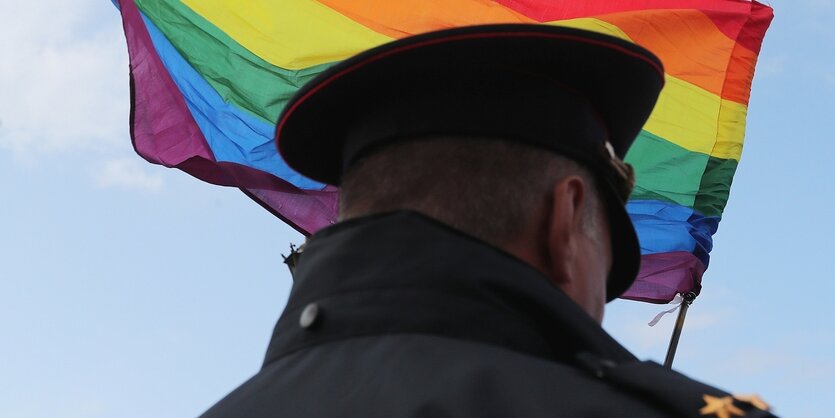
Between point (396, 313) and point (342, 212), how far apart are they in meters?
0.39

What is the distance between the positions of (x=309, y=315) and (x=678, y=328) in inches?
222

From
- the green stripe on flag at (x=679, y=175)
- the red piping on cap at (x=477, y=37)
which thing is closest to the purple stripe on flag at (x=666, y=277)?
the green stripe on flag at (x=679, y=175)

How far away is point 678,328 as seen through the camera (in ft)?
24.7

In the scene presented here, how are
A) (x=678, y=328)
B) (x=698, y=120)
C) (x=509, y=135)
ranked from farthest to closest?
(x=698, y=120), (x=678, y=328), (x=509, y=135)

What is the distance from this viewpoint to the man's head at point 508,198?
2.21 m

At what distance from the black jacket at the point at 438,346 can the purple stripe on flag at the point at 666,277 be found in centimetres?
572

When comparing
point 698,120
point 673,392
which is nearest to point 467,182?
point 673,392

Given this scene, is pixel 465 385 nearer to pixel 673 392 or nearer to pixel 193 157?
pixel 673 392

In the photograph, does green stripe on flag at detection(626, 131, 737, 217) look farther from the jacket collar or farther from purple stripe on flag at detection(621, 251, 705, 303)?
the jacket collar

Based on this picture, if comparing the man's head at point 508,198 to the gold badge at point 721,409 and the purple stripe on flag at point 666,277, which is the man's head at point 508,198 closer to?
the gold badge at point 721,409

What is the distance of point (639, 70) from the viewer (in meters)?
2.61

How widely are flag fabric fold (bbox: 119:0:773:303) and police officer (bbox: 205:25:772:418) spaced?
14.4 ft

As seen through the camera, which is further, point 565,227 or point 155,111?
point 155,111

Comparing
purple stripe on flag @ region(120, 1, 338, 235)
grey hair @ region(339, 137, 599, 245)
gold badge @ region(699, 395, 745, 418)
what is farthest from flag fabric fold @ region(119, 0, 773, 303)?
gold badge @ region(699, 395, 745, 418)
